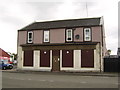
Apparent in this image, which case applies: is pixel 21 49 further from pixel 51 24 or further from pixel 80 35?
pixel 80 35

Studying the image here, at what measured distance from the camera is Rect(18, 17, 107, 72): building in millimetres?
24156

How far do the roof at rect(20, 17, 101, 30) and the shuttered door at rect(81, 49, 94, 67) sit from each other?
393cm

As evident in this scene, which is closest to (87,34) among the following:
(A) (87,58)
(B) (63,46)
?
(A) (87,58)

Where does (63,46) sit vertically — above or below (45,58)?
above

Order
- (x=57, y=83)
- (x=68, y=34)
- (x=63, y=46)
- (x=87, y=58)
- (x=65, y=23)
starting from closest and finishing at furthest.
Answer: (x=57, y=83)
(x=87, y=58)
(x=63, y=46)
(x=68, y=34)
(x=65, y=23)

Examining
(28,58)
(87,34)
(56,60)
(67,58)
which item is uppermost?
(87,34)

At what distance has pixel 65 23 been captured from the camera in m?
28.0

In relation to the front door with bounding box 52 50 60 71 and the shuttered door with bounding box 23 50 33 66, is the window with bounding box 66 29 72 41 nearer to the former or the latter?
the front door with bounding box 52 50 60 71

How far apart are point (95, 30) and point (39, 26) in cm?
915

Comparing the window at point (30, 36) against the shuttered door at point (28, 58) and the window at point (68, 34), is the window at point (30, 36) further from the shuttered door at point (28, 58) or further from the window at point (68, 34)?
the window at point (68, 34)

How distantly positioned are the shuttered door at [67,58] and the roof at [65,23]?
380 centimetres

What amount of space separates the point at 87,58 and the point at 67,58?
9.11 ft

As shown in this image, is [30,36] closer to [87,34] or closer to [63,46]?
[63,46]

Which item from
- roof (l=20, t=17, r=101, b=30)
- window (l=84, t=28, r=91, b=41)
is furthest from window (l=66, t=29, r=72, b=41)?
window (l=84, t=28, r=91, b=41)
